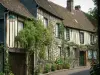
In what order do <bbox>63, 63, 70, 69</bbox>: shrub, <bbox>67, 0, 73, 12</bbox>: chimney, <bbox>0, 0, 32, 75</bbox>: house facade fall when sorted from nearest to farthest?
<bbox>0, 0, 32, 75</bbox>: house facade, <bbox>63, 63, 70, 69</bbox>: shrub, <bbox>67, 0, 73, 12</bbox>: chimney

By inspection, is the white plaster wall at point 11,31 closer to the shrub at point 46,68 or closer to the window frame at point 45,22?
the shrub at point 46,68

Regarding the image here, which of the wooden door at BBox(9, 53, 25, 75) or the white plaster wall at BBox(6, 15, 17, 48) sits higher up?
the white plaster wall at BBox(6, 15, 17, 48)

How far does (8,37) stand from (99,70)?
39.6 ft

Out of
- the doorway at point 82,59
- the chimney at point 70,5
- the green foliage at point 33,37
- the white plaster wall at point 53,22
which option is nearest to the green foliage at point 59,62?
the white plaster wall at point 53,22

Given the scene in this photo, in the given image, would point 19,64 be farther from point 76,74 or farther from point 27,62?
point 76,74

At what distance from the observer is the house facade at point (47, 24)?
64.3ft

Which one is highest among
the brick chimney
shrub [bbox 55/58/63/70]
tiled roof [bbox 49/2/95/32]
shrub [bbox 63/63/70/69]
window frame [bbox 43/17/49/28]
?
the brick chimney

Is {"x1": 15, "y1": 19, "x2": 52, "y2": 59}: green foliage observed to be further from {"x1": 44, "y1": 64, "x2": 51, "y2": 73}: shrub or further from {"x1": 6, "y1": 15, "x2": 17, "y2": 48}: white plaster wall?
{"x1": 44, "y1": 64, "x2": 51, "y2": 73}: shrub

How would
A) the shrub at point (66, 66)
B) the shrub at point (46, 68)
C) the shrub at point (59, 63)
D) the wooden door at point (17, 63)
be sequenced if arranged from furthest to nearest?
the shrub at point (66, 66) < the shrub at point (59, 63) < the shrub at point (46, 68) < the wooden door at point (17, 63)

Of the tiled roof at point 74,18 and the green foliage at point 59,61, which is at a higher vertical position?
the tiled roof at point 74,18

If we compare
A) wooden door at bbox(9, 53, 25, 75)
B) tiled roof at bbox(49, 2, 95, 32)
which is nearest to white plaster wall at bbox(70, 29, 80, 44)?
tiled roof at bbox(49, 2, 95, 32)

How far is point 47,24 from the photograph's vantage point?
26625 millimetres

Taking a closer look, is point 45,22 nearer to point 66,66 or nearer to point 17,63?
point 66,66

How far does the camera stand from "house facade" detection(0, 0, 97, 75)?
19.6 meters
